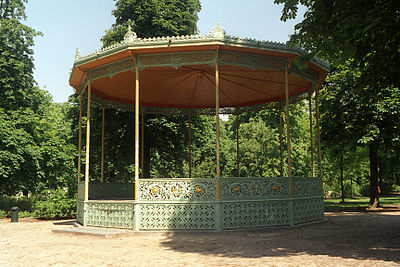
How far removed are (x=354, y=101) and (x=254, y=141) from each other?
7915 mm

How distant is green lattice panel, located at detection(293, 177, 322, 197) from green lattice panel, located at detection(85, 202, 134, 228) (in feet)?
18.3

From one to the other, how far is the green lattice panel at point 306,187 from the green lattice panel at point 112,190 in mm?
8388

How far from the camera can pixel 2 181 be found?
20.1 meters

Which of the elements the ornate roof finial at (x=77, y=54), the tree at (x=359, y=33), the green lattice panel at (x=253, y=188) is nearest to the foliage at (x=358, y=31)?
the tree at (x=359, y=33)

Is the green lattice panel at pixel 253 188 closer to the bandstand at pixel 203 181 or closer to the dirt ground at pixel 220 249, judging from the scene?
the bandstand at pixel 203 181

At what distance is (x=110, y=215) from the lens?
1166 centimetres

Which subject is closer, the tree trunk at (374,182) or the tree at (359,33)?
the tree at (359,33)

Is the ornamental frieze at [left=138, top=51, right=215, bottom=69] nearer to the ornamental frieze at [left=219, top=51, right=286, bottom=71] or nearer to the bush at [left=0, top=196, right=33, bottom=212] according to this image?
the ornamental frieze at [left=219, top=51, right=286, bottom=71]

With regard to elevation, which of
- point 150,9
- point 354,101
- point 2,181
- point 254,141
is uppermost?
point 150,9

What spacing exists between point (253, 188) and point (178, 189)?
7.96ft

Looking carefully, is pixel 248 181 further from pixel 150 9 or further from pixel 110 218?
pixel 150 9

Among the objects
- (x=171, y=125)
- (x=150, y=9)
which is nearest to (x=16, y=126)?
(x=171, y=125)

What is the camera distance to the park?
26.2ft

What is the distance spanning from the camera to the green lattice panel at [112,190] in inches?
648
